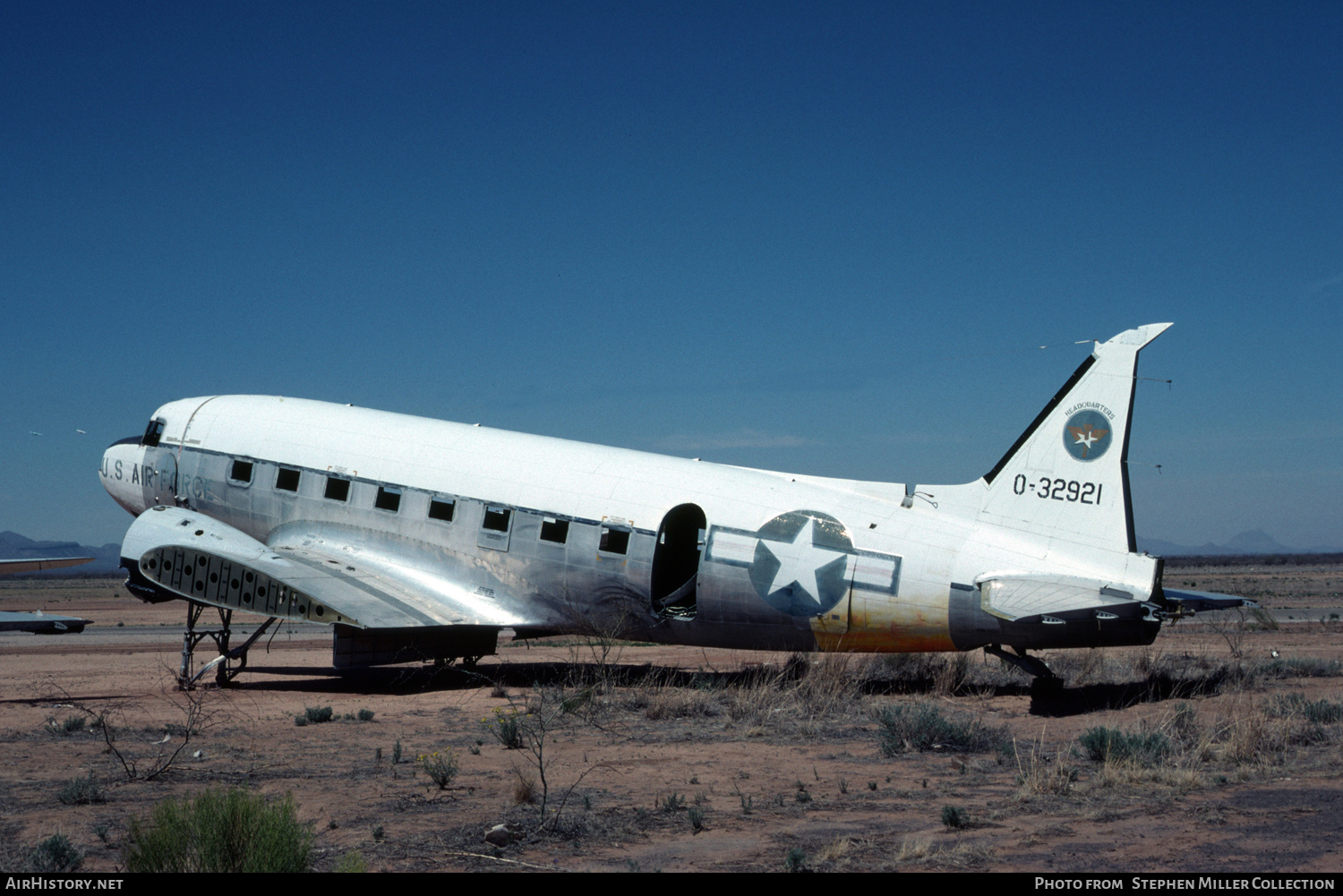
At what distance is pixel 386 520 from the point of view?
20.4 meters

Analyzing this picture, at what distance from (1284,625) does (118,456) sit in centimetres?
3659

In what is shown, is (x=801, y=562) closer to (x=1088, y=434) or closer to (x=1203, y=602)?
(x=1088, y=434)

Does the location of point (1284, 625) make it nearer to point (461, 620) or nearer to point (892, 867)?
point (461, 620)

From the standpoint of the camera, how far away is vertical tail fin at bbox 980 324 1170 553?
1577 centimetres

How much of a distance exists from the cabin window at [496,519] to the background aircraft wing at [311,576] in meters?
1.00

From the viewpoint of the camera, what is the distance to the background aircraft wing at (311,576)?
18.0m

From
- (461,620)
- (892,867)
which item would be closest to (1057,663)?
(461,620)

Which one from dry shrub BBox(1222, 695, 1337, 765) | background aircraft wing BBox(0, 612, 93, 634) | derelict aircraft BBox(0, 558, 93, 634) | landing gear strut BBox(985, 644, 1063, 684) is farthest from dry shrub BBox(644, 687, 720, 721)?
background aircraft wing BBox(0, 612, 93, 634)

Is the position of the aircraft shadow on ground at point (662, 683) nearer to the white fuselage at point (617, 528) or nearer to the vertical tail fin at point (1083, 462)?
the white fuselage at point (617, 528)

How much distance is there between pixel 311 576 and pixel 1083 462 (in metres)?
13.7

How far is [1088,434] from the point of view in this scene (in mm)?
16141

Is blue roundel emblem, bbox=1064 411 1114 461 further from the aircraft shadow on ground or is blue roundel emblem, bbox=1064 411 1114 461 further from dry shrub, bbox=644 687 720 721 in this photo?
dry shrub, bbox=644 687 720 721

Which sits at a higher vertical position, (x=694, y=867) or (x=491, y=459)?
(x=491, y=459)
